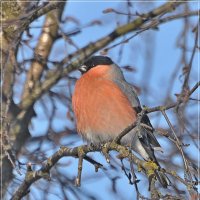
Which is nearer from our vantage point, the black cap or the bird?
the bird

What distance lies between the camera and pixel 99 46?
5.55 meters

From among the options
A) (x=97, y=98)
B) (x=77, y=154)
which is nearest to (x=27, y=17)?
(x=97, y=98)

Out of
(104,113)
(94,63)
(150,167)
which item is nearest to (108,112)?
(104,113)

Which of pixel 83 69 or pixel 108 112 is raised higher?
pixel 83 69

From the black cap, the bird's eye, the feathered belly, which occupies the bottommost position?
the feathered belly

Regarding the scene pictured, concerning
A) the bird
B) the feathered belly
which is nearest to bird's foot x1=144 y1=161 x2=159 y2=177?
the bird

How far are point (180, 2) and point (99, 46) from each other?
1.08 metres

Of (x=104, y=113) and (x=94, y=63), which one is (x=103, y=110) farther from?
(x=94, y=63)

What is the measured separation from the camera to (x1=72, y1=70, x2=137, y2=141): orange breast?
13.8 feet

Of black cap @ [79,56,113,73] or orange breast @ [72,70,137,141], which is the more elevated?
black cap @ [79,56,113,73]

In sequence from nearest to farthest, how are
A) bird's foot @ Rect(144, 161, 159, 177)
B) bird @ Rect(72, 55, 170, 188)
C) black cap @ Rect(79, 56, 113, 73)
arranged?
bird's foot @ Rect(144, 161, 159, 177)
bird @ Rect(72, 55, 170, 188)
black cap @ Rect(79, 56, 113, 73)

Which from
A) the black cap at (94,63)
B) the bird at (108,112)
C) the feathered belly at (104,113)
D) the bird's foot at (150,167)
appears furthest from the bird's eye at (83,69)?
the bird's foot at (150,167)

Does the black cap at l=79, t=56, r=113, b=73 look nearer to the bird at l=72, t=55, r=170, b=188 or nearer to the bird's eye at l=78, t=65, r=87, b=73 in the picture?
the bird's eye at l=78, t=65, r=87, b=73

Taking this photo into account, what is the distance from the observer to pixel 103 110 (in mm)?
4230
